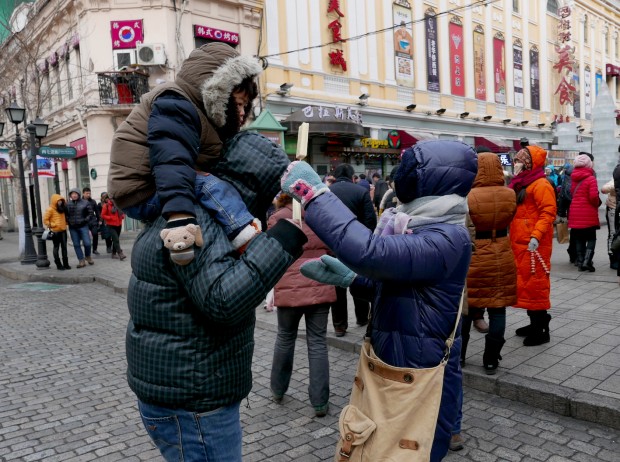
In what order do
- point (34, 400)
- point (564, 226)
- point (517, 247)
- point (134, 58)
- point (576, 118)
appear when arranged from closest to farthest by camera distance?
point (34, 400) < point (517, 247) < point (564, 226) < point (134, 58) < point (576, 118)

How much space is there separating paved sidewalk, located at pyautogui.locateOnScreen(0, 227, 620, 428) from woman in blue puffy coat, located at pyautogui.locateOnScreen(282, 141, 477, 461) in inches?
86.5

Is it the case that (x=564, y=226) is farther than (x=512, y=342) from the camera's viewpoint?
Yes

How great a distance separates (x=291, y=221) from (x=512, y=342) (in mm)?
4401

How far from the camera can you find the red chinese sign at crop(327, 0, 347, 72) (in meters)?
19.6

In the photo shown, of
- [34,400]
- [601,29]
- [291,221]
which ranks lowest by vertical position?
[34,400]

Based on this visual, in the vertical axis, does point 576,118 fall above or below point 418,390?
above

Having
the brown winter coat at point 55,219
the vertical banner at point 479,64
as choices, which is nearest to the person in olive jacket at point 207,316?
the brown winter coat at point 55,219

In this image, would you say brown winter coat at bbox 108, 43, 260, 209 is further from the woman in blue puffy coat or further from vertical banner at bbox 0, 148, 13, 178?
vertical banner at bbox 0, 148, 13, 178

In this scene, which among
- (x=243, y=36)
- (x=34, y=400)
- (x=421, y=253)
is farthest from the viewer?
(x=243, y=36)

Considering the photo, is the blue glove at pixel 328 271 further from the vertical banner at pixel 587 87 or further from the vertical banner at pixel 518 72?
the vertical banner at pixel 587 87

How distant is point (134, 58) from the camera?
16.9 m

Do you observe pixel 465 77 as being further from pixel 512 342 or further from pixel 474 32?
pixel 512 342

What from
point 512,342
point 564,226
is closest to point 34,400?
point 512,342

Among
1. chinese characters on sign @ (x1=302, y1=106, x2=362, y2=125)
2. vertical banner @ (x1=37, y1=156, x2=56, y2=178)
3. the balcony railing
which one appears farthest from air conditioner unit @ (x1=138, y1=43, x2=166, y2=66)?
chinese characters on sign @ (x1=302, y1=106, x2=362, y2=125)
